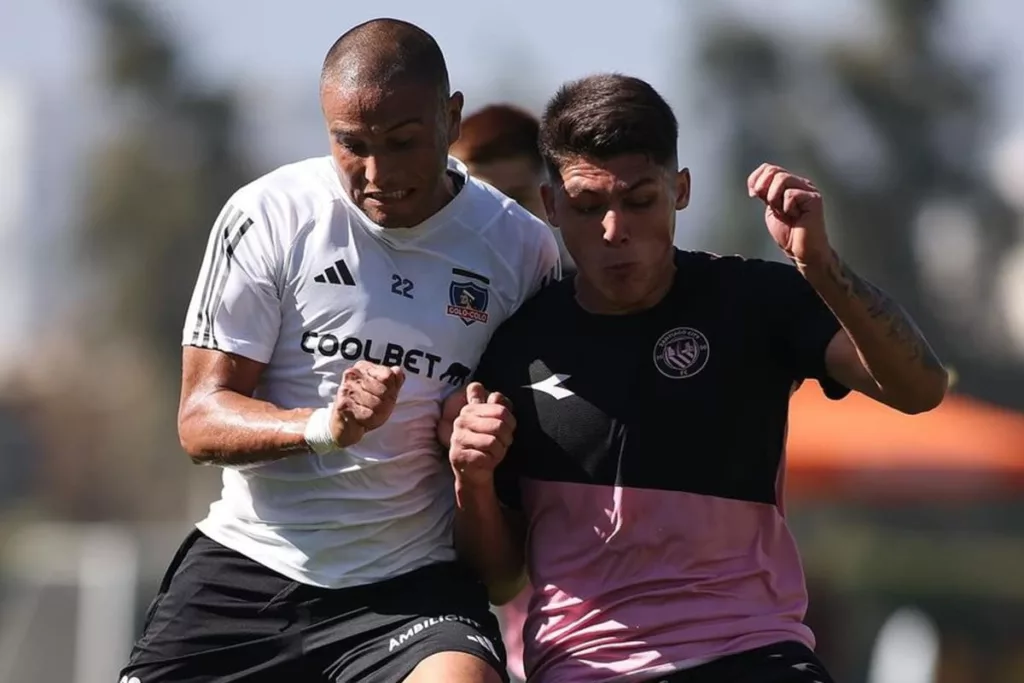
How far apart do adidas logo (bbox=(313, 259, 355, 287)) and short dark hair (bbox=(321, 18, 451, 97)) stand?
48 centimetres

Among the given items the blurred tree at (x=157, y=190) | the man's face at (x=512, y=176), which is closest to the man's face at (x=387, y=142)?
the man's face at (x=512, y=176)

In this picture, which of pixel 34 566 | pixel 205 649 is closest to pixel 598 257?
pixel 205 649

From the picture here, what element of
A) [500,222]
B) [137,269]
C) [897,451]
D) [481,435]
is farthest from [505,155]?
[137,269]

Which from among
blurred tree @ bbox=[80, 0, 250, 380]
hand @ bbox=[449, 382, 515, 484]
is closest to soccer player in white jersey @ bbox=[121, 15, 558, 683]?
hand @ bbox=[449, 382, 515, 484]

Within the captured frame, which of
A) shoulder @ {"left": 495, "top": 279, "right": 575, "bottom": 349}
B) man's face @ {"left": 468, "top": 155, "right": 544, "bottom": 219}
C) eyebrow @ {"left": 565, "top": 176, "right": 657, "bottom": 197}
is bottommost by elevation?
shoulder @ {"left": 495, "top": 279, "right": 575, "bottom": 349}

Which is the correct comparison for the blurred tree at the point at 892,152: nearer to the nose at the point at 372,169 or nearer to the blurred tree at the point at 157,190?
the blurred tree at the point at 157,190

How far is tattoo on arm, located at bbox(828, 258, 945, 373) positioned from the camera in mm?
4500

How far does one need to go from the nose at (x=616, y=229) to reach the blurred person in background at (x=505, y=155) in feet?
5.99

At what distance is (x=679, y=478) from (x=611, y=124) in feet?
2.95

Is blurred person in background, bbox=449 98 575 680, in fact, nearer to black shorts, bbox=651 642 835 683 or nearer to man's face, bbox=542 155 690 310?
man's face, bbox=542 155 690 310

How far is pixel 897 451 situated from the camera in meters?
14.4

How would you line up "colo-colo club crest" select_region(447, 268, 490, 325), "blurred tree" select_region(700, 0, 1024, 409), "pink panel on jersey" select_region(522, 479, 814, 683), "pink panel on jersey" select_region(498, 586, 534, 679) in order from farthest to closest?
"blurred tree" select_region(700, 0, 1024, 409) < "pink panel on jersey" select_region(498, 586, 534, 679) < "colo-colo club crest" select_region(447, 268, 490, 325) < "pink panel on jersey" select_region(522, 479, 814, 683)

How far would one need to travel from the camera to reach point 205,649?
17.0 ft

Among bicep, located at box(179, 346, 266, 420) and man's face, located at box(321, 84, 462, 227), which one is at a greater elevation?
man's face, located at box(321, 84, 462, 227)
